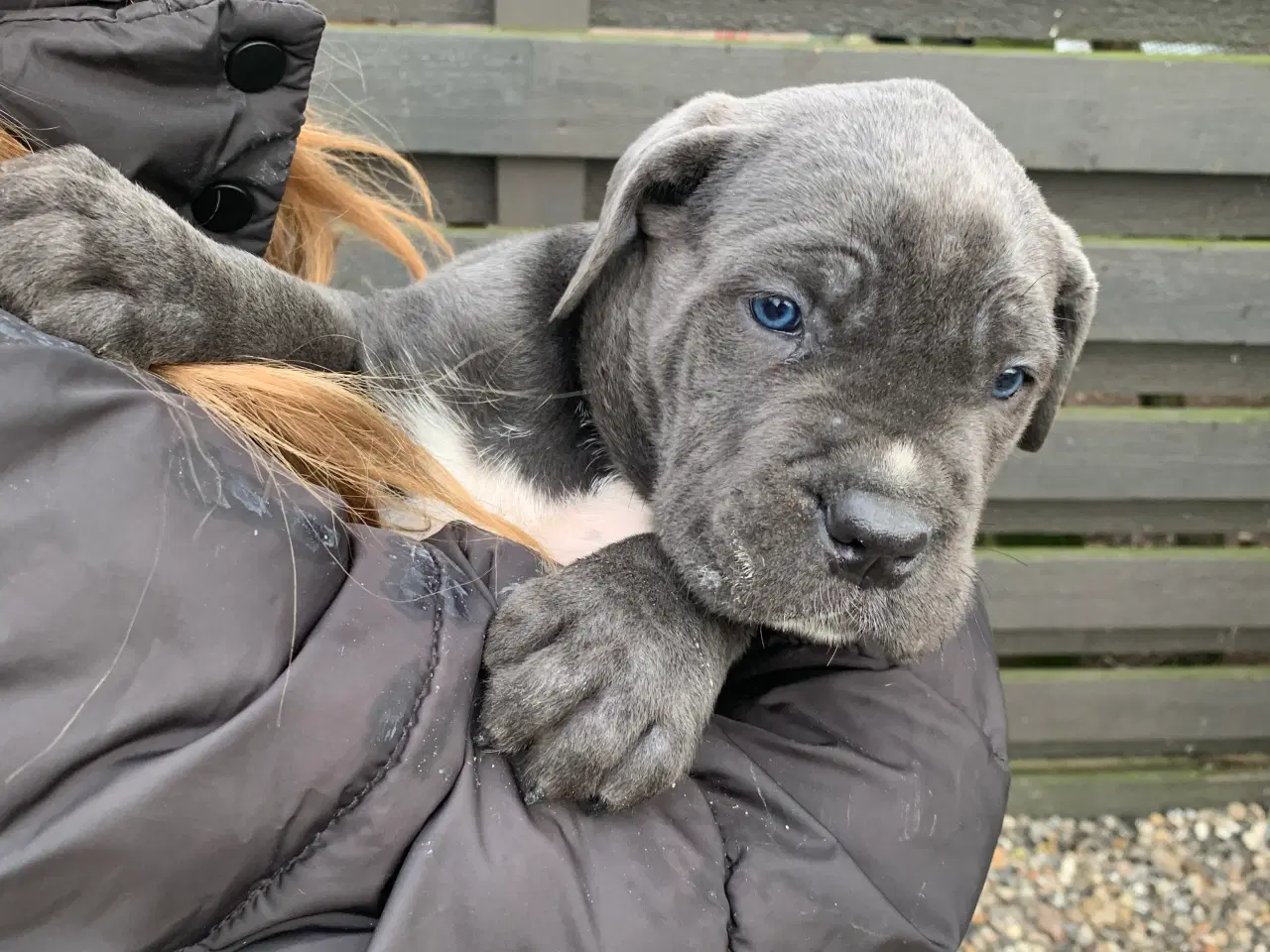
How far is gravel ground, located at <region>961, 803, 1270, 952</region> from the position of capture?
3.57m

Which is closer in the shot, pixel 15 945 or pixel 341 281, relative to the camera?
pixel 15 945

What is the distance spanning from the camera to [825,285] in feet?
5.27

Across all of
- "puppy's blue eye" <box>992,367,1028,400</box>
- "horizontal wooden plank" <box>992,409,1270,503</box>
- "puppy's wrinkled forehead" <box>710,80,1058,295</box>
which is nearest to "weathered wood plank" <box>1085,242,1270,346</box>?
"horizontal wooden plank" <box>992,409,1270,503</box>

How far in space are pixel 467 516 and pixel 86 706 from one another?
2.14ft

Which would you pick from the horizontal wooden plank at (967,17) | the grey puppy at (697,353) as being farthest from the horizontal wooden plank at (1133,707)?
the horizontal wooden plank at (967,17)

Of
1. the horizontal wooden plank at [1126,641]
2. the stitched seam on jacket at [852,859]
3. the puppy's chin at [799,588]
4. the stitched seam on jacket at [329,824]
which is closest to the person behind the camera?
the stitched seam on jacket at [329,824]

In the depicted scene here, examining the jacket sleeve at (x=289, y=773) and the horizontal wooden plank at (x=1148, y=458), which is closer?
the jacket sleeve at (x=289, y=773)

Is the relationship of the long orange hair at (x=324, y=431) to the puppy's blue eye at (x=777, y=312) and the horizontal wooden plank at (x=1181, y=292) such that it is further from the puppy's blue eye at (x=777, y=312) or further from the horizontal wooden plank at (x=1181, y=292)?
the horizontal wooden plank at (x=1181, y=292)

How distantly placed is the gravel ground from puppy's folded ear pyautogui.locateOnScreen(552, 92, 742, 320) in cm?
299

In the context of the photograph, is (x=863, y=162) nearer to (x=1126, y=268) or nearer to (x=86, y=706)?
(x=86, y=706)

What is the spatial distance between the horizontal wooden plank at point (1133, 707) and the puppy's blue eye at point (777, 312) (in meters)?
2.73

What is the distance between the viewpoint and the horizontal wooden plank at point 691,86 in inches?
115

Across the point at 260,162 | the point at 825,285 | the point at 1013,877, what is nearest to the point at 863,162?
the point at 825,285

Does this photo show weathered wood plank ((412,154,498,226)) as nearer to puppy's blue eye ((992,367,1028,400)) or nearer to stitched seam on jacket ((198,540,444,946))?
puppy's blue eye ((992,367,1028,400))
